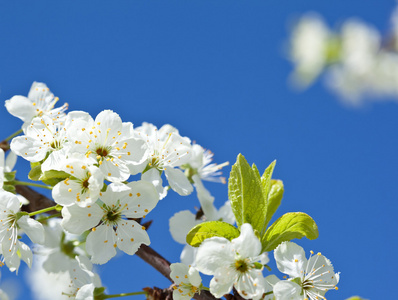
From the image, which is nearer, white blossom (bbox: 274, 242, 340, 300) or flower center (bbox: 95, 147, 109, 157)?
white blossom (bbox: 274, 242, 340, 300)

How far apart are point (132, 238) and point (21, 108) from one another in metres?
0.89

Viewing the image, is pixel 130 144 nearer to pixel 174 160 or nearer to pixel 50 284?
pixel 174 160

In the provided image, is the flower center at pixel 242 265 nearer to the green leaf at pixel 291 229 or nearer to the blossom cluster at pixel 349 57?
the green leaf at pixel 291 229

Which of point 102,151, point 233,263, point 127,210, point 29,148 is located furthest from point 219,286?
point 29,148

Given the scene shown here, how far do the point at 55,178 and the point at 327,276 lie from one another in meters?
0.97

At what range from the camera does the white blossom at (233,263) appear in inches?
57.6

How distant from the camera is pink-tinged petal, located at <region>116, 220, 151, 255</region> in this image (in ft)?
5.41

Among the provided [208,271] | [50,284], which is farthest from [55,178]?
[50,284]

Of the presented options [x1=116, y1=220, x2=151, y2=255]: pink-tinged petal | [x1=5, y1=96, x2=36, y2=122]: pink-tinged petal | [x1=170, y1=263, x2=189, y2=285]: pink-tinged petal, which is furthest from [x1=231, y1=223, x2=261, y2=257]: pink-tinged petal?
[x1=5, y1=96, x2=36, y2=122]: pink-tinged petal

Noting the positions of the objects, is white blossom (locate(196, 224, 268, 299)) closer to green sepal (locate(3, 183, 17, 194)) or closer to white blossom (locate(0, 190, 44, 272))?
white blossom (locate(0, 190, 44, 272))

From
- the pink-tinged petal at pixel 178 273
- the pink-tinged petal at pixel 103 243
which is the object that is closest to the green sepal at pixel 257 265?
the pink-tinged petal at pixel 178 273

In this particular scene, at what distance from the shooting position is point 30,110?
85.5 inches

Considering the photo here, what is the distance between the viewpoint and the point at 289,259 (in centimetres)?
158

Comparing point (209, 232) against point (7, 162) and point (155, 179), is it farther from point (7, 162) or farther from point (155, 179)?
point (7, 162)
